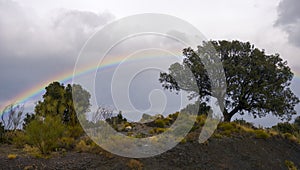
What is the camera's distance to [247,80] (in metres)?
26.9

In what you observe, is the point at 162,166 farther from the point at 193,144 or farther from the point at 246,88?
the point at 246,88

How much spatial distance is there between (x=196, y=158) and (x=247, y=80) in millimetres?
15671

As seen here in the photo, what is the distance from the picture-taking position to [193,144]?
13977 mm

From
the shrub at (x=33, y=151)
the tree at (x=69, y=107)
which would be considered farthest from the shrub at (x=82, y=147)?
the tree at (x=69, y=107)

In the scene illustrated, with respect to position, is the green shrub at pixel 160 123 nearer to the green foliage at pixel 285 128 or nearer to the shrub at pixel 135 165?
the shrub at pixel 135 165

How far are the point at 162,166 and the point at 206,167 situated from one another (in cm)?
182

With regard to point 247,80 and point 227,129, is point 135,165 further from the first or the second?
point 247,80

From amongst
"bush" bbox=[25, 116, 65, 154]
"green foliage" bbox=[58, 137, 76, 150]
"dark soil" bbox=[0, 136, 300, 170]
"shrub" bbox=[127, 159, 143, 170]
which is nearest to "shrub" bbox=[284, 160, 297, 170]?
"dark soil" bbox=[0, 136, 300, 170]

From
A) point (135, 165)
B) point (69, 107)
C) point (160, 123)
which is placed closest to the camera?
point (135, 165)

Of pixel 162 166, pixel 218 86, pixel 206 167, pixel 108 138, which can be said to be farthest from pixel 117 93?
pixel 218 86

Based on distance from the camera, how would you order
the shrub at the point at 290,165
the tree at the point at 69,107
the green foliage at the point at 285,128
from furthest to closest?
1. the green foliage at the point at 285,128
2. the tree at the point at 69,107
3. the shrub at the point at 290,165

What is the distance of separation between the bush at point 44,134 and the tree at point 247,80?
16.5m

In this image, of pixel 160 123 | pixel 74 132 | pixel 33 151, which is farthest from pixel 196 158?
pixel 33 151

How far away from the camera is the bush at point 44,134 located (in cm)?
1285
